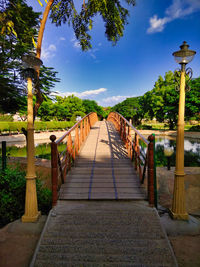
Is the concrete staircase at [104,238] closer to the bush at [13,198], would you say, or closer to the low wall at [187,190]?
the bush at [13,198]

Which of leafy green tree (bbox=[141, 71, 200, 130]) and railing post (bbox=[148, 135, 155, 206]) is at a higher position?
leafy green tree (bbox=[141, 71, 200, 130])

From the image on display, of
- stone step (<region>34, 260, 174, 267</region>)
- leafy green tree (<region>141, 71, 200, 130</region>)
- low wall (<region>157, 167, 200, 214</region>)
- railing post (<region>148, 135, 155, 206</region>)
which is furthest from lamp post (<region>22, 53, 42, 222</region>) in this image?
leafy green tree (<region>141, 71, 200, 130</region>)

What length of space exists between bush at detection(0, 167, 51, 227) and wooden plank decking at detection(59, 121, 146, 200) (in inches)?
19.8

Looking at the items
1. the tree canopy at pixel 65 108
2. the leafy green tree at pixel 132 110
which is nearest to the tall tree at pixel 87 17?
the tree canopy at pixel 65 108

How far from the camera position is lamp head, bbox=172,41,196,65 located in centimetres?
310

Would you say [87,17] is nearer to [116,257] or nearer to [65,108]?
[116,257]

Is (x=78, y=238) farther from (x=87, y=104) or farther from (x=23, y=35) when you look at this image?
(x=87, y=104)

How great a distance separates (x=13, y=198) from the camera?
344cm

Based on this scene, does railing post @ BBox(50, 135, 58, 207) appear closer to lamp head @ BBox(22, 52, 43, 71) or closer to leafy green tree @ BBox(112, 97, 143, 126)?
lamp head @ BBox(22, 52, 43, 71)

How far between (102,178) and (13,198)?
2.15 meters

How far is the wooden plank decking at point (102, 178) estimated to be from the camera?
359 centimetres

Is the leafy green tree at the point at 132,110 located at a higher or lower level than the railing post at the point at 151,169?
higher

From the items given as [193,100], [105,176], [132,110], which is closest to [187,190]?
[105,176]

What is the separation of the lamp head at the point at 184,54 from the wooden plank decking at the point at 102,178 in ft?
9.62
